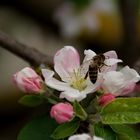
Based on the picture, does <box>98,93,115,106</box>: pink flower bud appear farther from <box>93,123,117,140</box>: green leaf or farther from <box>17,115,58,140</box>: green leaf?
<box>17,115,58,140</box>: green leaf

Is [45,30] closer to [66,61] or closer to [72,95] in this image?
[66,61]

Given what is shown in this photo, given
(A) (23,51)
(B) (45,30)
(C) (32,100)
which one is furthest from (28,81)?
(B) (45,30)

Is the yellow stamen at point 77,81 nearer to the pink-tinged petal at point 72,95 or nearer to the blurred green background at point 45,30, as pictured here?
the pink-tinged petal at point 72,95

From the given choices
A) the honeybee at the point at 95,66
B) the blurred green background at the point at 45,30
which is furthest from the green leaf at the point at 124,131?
the blurred green background at the point at 45,30

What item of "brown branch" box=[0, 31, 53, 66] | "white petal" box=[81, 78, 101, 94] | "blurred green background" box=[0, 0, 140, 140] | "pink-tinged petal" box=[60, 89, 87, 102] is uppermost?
"blurred green background" box=[0, 0, 140, 140]

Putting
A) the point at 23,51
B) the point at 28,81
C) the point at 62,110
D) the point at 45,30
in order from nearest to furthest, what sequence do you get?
1. the point at 62,110
2. the point at 28,81
3. the point at 23,51
4. the point at 45,30

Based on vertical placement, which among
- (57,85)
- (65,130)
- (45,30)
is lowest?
(65,130)

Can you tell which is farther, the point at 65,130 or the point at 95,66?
the point at 95,66

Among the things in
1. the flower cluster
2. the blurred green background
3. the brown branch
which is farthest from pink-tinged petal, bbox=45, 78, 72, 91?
the blurred green background
